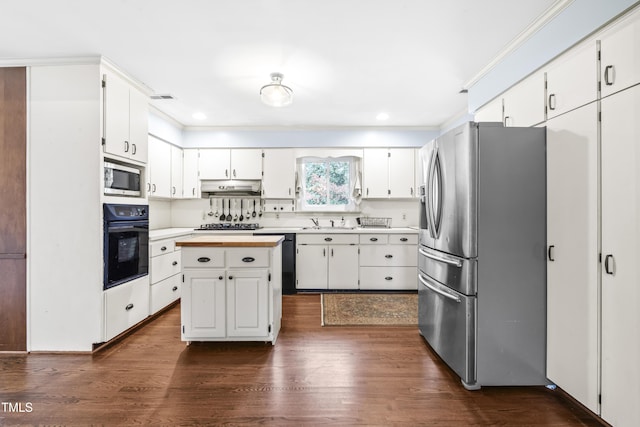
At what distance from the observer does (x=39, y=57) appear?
7.86ft

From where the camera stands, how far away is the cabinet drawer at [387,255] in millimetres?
4180

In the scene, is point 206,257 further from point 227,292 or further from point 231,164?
point 231,164

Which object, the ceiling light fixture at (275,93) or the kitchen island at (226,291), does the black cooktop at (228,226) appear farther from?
the ceiling light fixture at (275,93)

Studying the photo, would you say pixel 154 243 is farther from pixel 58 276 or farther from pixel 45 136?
pixel 45 136

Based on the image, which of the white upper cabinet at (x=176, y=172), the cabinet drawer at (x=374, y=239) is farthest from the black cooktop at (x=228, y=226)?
the cabinet drawer at (x=374, y=239)

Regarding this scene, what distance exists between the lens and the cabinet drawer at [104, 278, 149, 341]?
2.50 m

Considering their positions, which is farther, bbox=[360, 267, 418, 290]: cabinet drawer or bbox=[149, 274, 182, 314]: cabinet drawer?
bbox=[360, 267, 418, 290]: cabinet drawer

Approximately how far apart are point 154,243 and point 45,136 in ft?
4.37

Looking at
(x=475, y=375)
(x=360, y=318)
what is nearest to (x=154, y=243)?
(x=360, y=318)

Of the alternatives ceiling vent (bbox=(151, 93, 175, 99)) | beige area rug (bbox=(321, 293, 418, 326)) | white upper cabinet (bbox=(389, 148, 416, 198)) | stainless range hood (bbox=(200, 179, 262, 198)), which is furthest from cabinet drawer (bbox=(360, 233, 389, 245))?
ceiling vent (bbox=(151, 93, 175, 99))

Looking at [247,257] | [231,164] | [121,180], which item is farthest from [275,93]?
[231,164]

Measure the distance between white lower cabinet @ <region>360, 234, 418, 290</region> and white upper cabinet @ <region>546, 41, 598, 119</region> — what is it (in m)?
2.57

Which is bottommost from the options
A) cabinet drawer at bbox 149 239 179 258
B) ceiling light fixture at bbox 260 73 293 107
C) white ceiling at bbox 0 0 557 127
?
cabinet drawer at bbox 149 239 179 258

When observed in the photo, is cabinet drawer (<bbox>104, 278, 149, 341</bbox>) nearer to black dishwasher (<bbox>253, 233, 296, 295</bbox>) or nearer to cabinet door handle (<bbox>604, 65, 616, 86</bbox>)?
black dishwasher (<bbox>253, 233, 296, 295</bbox>)
